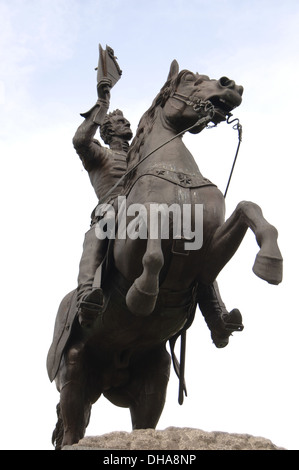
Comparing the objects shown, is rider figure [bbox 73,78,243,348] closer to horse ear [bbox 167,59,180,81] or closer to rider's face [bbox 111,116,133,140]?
rider's face [bbox 111,116,133,140]

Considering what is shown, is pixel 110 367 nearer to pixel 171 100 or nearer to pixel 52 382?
pixel 52 382

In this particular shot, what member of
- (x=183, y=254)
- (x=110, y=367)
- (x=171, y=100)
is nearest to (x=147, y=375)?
(x=110, y=367)

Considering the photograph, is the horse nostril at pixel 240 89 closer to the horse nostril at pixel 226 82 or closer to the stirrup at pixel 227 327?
the horse nostril at pixel 226 82

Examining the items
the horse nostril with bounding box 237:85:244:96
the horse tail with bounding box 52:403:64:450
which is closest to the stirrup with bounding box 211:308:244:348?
the horse tail with bounding box 52:403:64:450

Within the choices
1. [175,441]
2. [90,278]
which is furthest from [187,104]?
[175,441]

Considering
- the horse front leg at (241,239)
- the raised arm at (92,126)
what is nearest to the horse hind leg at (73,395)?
the horse front leg at (241,239)

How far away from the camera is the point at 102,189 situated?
37.7ft

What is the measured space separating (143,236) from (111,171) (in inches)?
94.6

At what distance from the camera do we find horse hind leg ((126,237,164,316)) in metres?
8.83

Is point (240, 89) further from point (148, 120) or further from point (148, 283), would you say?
point (148, 283)

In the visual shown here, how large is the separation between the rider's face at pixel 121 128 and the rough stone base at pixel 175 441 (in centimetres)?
488

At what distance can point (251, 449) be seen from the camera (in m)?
7.77

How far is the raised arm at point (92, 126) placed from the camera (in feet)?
36.1
